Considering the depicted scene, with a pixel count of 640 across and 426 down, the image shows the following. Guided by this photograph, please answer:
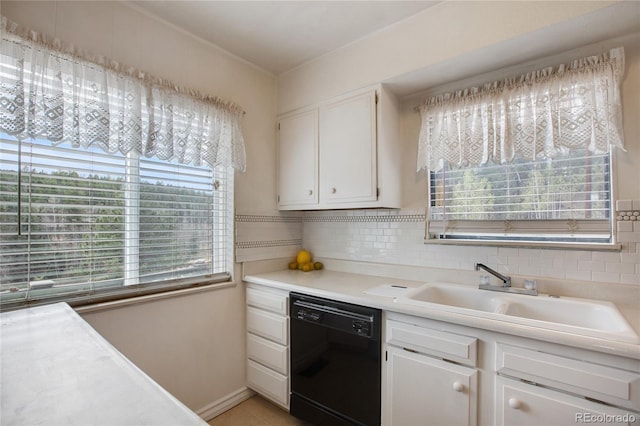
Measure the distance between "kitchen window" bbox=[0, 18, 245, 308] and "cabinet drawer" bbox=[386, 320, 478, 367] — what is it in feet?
4.29

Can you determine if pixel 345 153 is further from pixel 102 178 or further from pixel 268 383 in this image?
pixel 268 383

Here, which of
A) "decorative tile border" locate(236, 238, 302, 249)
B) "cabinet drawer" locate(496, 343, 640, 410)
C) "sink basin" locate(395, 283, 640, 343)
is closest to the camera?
"cabinet drawer" locate(496, 343, 640, 410)

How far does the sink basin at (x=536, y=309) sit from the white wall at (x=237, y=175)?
4.40ft

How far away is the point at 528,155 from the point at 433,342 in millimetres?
1142

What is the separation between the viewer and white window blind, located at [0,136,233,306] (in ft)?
4.76

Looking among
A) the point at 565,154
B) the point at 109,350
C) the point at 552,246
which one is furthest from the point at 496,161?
the point at 109,350

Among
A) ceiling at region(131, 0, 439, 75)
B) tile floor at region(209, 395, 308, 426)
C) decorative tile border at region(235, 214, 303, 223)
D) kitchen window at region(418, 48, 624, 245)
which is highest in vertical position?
ceiling at region(131, 0, 439, 75)

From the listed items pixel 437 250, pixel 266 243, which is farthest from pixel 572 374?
pixel 266 243

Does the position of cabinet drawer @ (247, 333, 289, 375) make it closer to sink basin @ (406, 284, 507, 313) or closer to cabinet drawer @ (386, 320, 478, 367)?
cabinet drawer @ (386, 320, 478, 367)

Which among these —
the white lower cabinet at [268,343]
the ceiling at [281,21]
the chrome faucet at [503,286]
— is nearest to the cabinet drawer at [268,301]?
the white lower cabinet at [268,343]

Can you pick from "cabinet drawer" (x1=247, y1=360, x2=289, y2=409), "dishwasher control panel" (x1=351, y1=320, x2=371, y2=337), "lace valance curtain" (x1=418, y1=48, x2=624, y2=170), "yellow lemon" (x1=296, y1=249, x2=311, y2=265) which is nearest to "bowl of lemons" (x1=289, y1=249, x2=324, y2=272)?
"yellow lemon" (x1=296, y1=249, x2=311, y2=265)

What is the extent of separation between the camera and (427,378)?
4.81ft

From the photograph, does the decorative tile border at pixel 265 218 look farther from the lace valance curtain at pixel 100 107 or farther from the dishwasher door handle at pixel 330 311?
the dishwasher door handle at pixel 330 311

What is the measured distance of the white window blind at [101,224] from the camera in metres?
1.45
